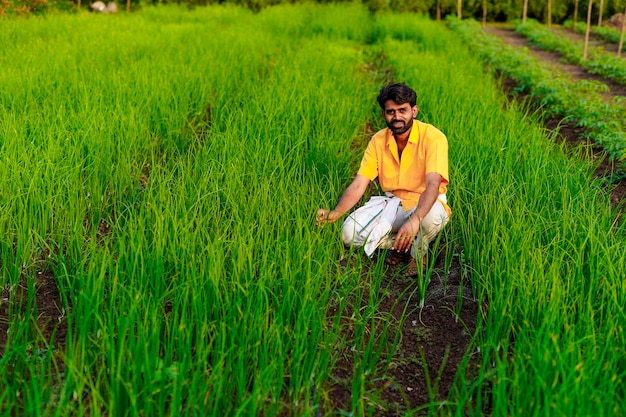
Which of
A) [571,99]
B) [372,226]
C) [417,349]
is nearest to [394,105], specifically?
[372,226]

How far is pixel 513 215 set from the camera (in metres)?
3.04

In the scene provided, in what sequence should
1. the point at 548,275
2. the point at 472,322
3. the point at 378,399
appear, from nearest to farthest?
the point at 378,399 < the point at 548,275 < the point at 472,322

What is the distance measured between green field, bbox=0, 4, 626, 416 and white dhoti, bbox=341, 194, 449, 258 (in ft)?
0.41

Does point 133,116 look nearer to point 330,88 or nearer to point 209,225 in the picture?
point 209,225

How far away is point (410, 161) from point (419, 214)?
0.31m

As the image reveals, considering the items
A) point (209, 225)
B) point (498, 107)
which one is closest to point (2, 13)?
point (498, 107)

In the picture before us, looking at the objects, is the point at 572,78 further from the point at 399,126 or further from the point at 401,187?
the point at 399,126

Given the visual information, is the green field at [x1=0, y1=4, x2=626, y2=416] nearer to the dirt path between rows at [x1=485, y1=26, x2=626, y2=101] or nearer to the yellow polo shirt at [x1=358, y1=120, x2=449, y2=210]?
the yellow polo shirt at [x1=358, y1=120, x2=449, y2=210]

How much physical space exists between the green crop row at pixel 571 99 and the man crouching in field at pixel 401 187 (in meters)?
1.93

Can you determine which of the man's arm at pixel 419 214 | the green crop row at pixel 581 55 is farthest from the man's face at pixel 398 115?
the green crop row at pixel 581 55

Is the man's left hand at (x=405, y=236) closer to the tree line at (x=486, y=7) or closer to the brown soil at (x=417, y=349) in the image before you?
the brown soil at (x=417, y=349)

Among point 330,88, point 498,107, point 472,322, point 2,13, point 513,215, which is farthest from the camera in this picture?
point 2,13

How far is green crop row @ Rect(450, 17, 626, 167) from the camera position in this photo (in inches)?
197

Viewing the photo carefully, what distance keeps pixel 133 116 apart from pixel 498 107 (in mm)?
2590
